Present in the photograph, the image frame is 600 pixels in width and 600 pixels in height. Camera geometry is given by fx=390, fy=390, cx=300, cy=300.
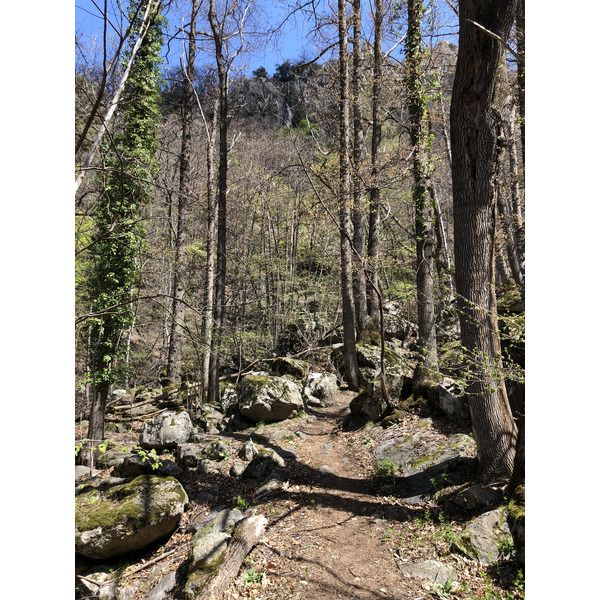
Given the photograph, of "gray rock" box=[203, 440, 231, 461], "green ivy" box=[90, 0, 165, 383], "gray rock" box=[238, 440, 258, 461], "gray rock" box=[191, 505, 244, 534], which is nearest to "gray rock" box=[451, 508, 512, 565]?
"gray rock" box=[191, 505, 244, 534]

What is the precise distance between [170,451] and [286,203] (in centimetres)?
1275

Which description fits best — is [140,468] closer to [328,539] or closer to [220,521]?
[220,521]

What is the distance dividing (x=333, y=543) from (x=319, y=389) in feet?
18.1

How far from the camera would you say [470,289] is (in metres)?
4.10

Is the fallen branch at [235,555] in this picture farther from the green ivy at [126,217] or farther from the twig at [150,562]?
the green ivy at [126,217]

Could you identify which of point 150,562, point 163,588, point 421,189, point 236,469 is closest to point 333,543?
point 163,588

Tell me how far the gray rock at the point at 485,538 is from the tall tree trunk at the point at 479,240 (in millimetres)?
574

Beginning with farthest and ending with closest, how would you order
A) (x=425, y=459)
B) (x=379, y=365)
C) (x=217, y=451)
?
(x=379, y=365) → (x=217, y=451) → (x=425, y=459)

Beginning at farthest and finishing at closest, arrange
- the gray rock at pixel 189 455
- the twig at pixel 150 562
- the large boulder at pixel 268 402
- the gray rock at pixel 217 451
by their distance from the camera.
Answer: the large boulder at pixel 268 402, the gray rock at pixel 217 451, the gray rock at pixel 189 455, the twig at pixel 150 562

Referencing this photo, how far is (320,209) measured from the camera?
486 inches

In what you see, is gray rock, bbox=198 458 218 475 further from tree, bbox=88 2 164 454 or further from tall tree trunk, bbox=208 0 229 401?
tall tree trunk, bbox=208 0 229 401

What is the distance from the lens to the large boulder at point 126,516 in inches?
161

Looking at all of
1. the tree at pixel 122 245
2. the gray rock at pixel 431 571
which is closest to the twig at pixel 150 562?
the gray rock at pixel 431 571
